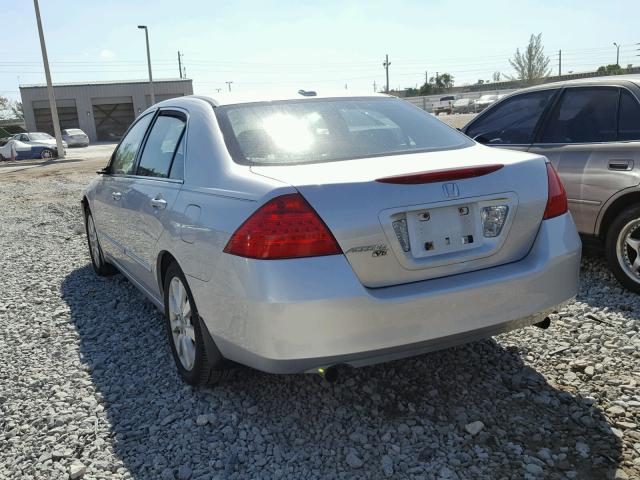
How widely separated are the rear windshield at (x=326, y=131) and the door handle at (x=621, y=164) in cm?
166

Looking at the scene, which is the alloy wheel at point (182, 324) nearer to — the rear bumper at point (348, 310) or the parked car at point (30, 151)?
the rear bumper at point (348, 310)

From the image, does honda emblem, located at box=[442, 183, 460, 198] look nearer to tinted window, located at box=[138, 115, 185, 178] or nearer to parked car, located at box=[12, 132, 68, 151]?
tinted window, located at box=[138, 115, 185, 178]

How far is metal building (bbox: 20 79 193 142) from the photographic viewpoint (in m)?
54.7

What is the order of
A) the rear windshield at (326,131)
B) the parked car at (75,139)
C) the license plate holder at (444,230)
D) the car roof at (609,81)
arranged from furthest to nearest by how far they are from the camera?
the parked car at (75,139)
the car roof at (609,81)
the rear windshield at (326,131)
the license plate holder at (444,230)

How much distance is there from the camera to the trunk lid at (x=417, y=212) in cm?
257

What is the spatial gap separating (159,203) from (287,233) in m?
1.28

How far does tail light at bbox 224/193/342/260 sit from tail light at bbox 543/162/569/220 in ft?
3.70

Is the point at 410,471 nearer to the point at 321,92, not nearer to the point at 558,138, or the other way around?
the point at 321,92

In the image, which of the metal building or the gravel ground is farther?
the metal building

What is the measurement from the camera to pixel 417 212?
2633 millimetres

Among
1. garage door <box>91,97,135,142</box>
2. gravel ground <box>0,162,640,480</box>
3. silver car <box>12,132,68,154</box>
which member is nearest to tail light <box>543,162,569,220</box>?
gravel ground <box>0,162,640,480</box>

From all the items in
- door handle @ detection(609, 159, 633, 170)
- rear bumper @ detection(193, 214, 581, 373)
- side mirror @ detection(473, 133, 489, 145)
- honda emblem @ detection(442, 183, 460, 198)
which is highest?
honda emblem @ detection(442, 183, 460, 198)

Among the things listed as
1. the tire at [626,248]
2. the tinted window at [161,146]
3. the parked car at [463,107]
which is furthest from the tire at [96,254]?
the parked car at [463,107]

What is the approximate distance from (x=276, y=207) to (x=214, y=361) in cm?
98
